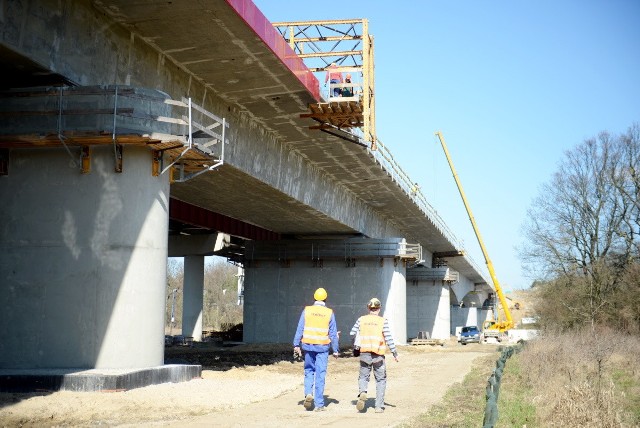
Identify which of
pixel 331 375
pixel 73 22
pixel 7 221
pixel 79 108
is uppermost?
pixel 73 22

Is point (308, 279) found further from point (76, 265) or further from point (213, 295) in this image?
point (213, 295)

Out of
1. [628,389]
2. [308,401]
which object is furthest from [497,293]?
[308,401]

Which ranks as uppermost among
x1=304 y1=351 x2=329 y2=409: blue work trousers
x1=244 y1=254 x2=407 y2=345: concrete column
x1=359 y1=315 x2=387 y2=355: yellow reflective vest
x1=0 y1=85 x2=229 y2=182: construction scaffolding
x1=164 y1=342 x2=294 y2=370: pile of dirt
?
x1=0 y1=85 x2=229 y2=182: construction scaffolding

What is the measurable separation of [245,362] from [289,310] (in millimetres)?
10754

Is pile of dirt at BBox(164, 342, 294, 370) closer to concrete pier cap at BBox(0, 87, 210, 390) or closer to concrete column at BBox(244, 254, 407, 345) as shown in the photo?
concrete column at BBox(244, 254, 407, 345)

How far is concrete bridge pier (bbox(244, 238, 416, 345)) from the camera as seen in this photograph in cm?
3478

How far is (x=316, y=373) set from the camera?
11273 mm

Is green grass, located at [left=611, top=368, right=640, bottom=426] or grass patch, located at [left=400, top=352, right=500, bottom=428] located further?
green grass, located at [left=611, top=368, right=640, bottom=426]

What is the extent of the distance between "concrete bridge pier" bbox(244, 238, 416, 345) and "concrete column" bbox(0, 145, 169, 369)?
21296 mm

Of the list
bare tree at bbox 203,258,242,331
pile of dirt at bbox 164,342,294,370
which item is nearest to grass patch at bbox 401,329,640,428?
pile of dirt at bbox 164,342,294,370

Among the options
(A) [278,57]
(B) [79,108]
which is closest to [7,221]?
(B) [79,108]

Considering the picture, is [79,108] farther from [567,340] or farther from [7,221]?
[567,340]

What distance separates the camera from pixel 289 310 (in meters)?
35.3

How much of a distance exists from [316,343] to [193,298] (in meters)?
37.4
